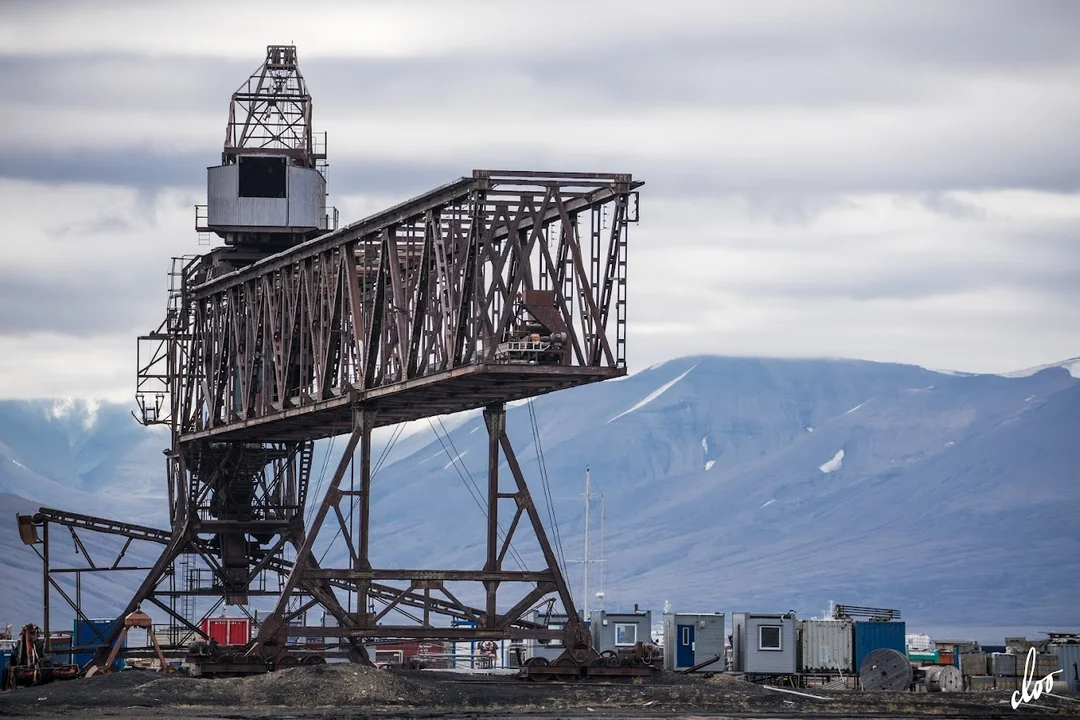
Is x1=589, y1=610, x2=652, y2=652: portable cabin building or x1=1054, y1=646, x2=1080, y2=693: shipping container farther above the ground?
x1=589, y1=610, x2=652, y2=652: portable cabin building

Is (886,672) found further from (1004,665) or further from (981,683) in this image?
(1004,665)

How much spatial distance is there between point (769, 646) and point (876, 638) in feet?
18.1

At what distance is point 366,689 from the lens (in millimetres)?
61219

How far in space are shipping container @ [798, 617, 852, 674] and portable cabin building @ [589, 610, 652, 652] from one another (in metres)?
7.28

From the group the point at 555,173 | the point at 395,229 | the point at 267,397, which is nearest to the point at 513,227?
the point at 555,173

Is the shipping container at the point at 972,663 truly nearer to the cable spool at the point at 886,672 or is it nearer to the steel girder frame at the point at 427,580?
the cable spool at the point at 886,672

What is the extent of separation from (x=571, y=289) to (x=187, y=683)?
646 inches

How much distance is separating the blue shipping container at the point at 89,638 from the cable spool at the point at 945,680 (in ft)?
115

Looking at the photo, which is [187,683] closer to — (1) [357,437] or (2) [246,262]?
(1) [357,437]

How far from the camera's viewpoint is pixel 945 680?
78.2 metres

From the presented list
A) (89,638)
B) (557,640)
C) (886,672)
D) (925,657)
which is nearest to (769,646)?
(886,672)

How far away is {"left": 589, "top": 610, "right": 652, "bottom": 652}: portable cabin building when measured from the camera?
92250mm

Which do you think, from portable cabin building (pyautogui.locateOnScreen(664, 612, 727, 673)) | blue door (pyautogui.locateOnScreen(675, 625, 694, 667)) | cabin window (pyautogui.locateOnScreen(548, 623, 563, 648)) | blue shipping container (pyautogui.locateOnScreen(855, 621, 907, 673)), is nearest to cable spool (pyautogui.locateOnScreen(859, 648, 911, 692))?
blue shipping container (pyautogui.locateOnScreen(855, 621, 907, 673))

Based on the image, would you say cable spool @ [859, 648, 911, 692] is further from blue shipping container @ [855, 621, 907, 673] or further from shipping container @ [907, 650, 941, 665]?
shipping container @ [907, 650, 941, 665]
